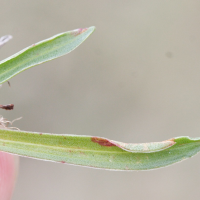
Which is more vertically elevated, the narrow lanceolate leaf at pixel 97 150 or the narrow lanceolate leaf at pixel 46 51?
the narrow lanceolate leaf at pixel 46 51

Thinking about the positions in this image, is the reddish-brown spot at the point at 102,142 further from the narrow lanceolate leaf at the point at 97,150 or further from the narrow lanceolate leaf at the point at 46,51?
the narrow lanceolate leaf at the point at 46,51

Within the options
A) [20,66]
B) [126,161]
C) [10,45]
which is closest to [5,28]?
[10,45]

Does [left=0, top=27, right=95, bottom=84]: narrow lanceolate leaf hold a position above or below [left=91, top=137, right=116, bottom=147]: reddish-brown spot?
above

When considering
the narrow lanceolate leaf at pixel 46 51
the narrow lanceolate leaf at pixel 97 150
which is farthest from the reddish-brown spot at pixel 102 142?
the narrow lanceolate leaf at pixel 46 51

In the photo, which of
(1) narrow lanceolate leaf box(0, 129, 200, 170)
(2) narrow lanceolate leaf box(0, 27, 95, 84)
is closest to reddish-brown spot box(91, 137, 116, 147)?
(1) narrow lanceolate leaf box(0, 129, 200, 170)

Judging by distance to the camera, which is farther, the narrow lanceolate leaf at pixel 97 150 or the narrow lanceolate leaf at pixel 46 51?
the narrow lanceolate leaf at pixel 46 51

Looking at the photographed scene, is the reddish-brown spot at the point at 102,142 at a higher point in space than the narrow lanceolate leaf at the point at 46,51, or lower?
lower

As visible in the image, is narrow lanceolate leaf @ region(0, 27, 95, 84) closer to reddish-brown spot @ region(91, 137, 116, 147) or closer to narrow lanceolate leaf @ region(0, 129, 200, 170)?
narrow lanceolate leaf @ region(0, 129, 200, 170)

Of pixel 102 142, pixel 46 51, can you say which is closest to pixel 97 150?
pixel 102 142

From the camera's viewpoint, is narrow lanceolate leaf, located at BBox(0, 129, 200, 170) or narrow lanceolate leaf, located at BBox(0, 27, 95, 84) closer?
narrow lanceolate leaf, located at BBox(0, 129, 200, 170)
